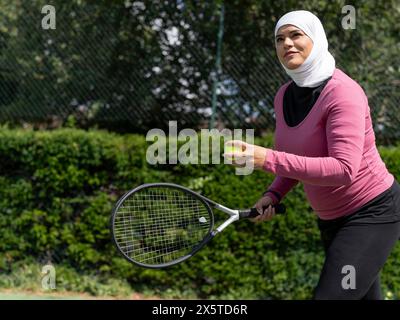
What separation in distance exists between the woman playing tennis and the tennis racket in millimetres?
461

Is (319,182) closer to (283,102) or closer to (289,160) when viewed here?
(289,160)

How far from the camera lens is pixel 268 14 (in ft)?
24.0

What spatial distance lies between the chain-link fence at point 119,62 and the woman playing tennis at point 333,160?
167 inches

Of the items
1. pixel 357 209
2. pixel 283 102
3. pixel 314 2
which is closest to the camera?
pixel 357 209

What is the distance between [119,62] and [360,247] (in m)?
5.10

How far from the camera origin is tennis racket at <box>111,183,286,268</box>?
3.31m
